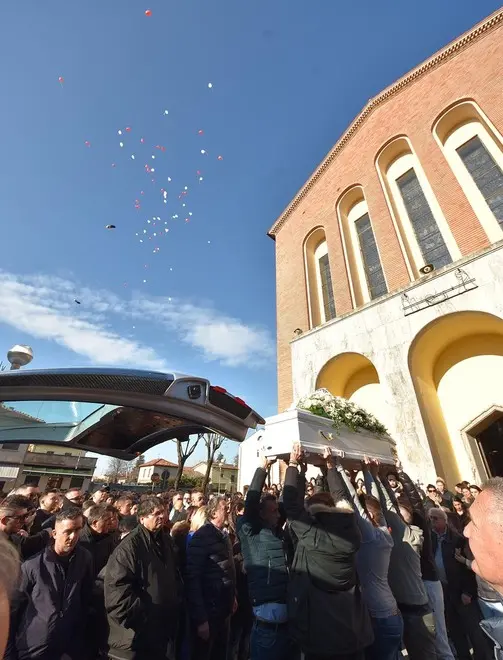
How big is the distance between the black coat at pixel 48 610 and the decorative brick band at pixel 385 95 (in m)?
15.3

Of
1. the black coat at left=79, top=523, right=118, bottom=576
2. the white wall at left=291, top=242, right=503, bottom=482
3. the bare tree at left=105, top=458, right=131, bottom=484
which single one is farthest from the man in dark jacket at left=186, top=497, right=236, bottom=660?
the bare tree at left=105, top=458, right=131, bottom=484

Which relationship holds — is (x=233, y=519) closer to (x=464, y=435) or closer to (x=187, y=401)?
(x=187, y=401)

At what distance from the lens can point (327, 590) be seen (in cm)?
227

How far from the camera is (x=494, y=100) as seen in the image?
355 inches

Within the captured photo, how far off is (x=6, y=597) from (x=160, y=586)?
2.34 meters

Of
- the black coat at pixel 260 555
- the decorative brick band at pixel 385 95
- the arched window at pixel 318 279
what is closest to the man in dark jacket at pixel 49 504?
the black coat at pixel 260 555

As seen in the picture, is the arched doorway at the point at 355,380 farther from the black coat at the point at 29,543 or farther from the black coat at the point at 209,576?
the black coat at the point at 29,543

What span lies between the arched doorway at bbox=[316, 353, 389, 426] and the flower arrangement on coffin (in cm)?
479

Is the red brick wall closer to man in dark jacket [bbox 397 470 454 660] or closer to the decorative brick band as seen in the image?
the decorative brick band

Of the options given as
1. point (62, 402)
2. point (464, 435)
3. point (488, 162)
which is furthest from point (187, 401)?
point (488, 162)

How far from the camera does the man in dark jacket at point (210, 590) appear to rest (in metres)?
2.88

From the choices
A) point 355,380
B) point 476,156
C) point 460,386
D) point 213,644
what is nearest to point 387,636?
point 213,644

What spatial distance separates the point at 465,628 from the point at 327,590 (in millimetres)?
3296

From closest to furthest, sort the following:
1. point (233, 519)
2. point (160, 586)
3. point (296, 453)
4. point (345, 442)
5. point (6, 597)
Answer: point (6, 597), point (160, 586), point (296, 453), point (345, 442), point (233, 519)
